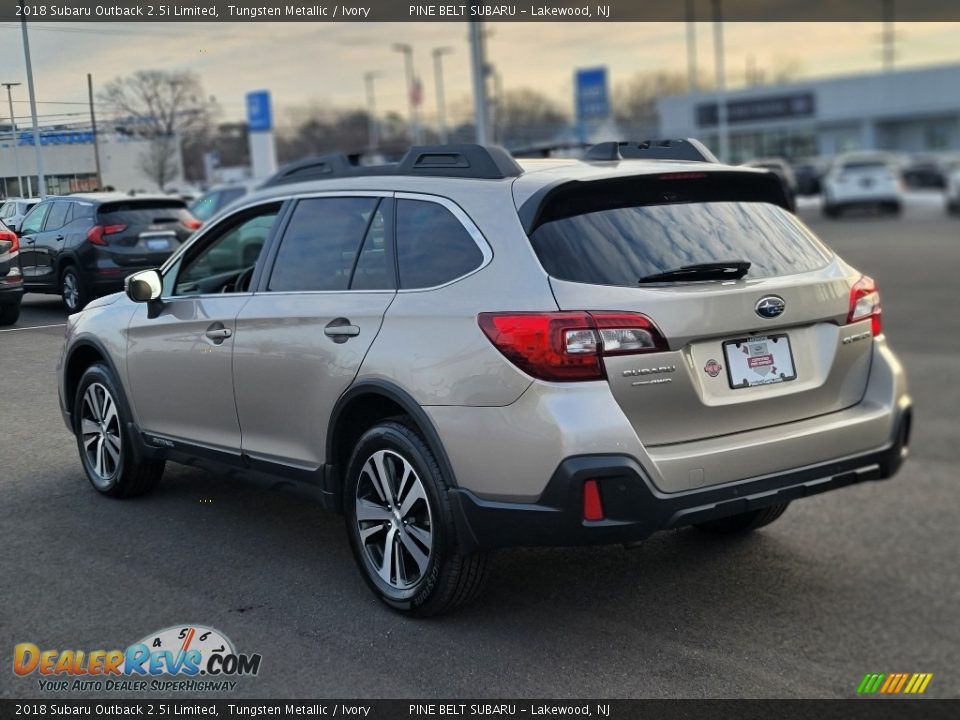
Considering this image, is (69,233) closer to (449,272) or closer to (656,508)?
(449,272)

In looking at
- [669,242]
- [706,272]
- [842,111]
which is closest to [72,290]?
[669,242]

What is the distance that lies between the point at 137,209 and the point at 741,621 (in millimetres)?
2799

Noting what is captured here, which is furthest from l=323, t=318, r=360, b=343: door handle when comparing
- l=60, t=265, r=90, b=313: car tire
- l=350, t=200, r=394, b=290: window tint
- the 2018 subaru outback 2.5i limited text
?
l=60, t=265, r=90, b=313: car tire

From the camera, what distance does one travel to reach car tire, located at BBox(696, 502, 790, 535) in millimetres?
4863

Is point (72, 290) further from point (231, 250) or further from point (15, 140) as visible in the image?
point (231, 250)

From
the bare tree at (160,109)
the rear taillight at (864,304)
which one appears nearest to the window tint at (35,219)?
the bare tree at (160,109)

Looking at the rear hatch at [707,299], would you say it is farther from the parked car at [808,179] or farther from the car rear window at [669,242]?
the parked car at [808,179]

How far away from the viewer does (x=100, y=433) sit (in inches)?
167

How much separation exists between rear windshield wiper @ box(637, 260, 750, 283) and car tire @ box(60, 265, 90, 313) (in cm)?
185

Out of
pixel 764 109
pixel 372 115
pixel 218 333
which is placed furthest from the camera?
pixel 764 109

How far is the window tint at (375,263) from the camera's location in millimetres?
3949

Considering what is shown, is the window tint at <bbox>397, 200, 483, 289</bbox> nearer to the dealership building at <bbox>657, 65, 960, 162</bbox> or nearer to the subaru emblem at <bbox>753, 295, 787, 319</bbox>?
the subaru emblem at <bbox>753, 295, 787, 319</bbox>

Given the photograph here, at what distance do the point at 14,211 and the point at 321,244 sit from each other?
133cm

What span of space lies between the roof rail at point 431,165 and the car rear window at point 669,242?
1.28ft
